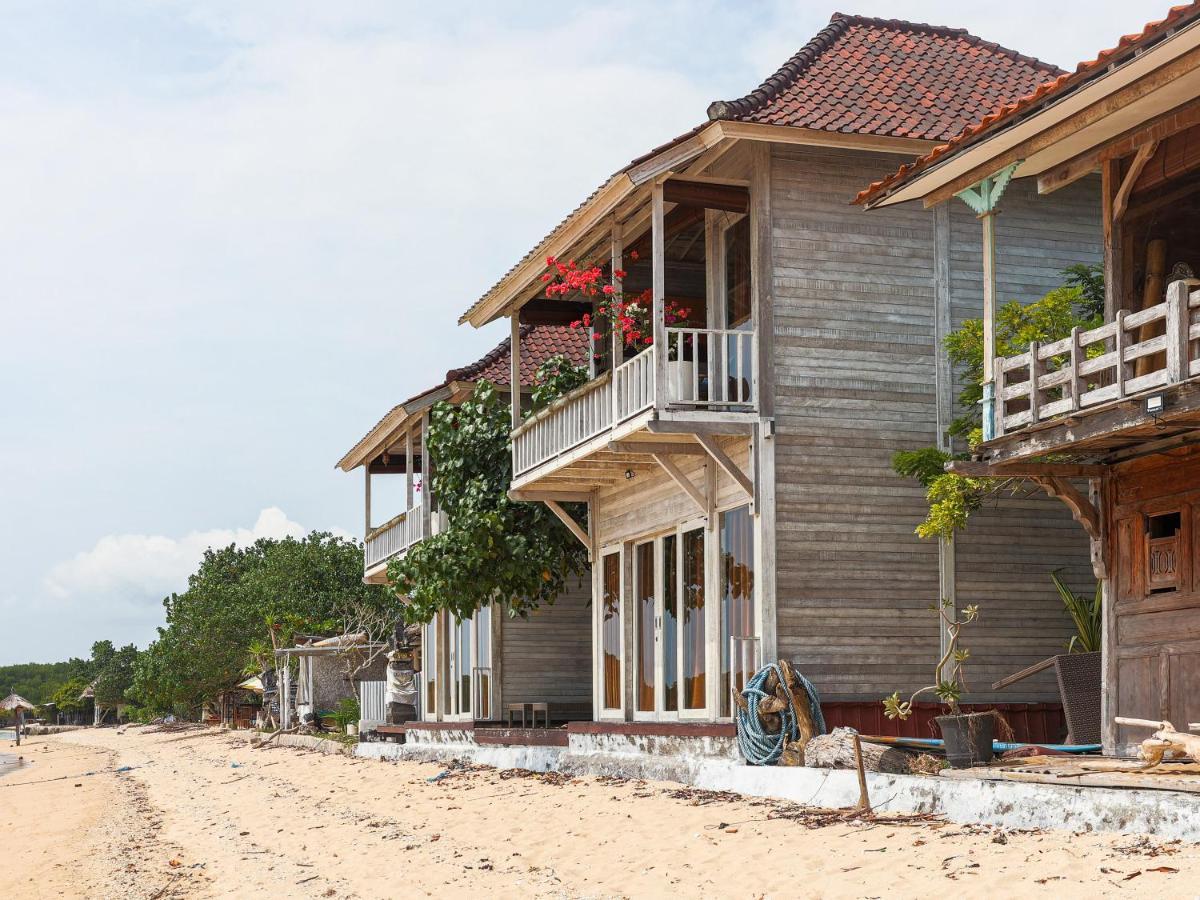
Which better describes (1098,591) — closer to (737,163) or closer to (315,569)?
(737,163)

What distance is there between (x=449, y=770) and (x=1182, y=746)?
39.2ft

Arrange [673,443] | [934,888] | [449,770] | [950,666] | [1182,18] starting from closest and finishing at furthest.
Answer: [934,888] < [1182,18] < [950,666] < [673,443] < [449,770]

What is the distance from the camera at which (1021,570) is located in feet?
52.7

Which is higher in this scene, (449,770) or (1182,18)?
(1182,18)

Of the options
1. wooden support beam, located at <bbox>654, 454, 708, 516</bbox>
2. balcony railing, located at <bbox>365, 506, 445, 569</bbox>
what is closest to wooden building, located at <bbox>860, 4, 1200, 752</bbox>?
wooden support beam, located at <bbox>654, 454, 708, 516</bbox>

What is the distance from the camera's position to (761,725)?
14.8 meters

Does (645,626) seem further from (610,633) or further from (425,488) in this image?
(425,488)

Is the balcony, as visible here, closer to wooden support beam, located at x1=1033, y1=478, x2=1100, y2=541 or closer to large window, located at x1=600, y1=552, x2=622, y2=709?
large window, located at x1=600, y1=552, x2=622, y2=709

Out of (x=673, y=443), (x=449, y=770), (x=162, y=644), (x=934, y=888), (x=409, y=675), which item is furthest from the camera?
(x=162, y=644)

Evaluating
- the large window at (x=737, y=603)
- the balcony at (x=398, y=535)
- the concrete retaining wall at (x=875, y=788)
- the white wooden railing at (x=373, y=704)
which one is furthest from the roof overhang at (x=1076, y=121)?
the white wooden railing at (x=373, y=704)

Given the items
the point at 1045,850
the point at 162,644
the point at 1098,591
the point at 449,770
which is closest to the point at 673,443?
the point at 1098,591

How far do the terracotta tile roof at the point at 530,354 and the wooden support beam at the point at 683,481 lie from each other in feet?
22.0

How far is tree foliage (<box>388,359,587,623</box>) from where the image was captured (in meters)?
22.0

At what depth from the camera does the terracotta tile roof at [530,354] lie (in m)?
23.8
